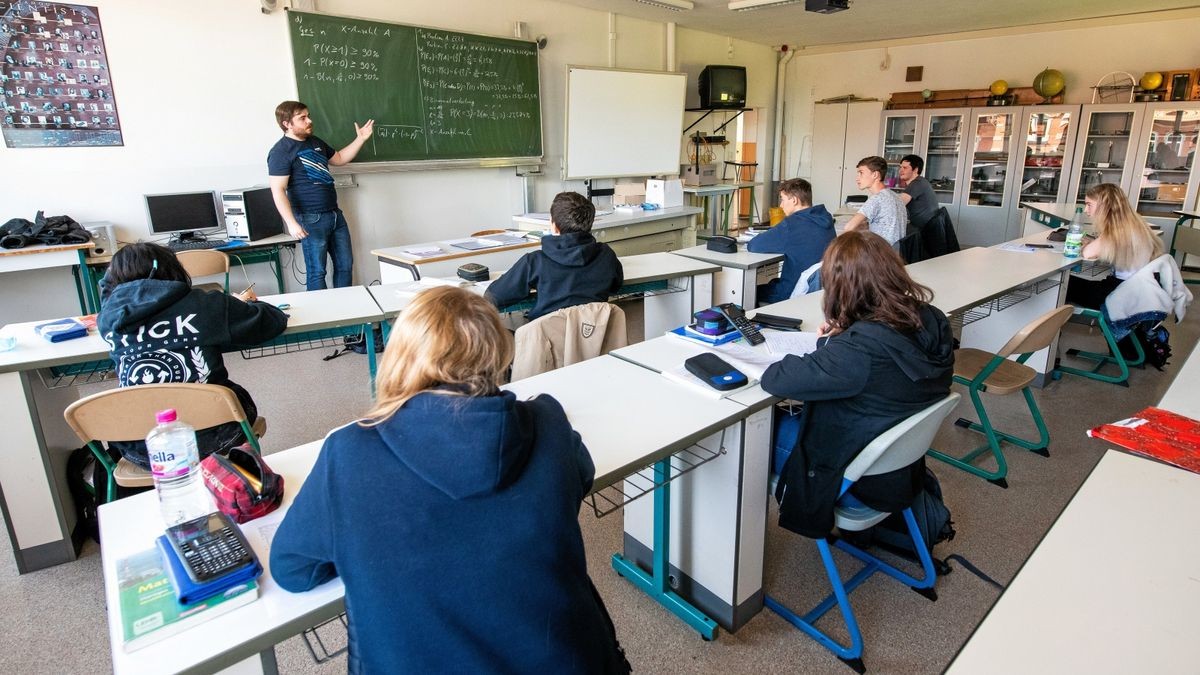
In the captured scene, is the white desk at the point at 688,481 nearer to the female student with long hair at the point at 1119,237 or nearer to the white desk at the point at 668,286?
the white desk at the point at 668,286

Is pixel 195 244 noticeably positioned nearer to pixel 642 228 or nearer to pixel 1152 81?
pixel 642 228

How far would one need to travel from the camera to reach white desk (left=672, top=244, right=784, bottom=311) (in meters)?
3.79

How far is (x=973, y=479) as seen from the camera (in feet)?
9.24

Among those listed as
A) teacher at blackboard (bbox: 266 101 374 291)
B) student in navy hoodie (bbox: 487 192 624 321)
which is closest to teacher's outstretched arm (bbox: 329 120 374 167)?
teacher at blackboard (bbox: 266 101 374 291)

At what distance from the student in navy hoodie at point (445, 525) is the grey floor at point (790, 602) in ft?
2.52

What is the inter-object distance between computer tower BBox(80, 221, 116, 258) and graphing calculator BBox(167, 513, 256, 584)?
3.55m

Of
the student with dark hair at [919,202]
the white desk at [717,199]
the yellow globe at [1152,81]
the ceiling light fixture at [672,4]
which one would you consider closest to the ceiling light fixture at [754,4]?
the ceiling light fixture at [672,4]

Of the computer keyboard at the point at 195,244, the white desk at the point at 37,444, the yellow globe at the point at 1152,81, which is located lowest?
the white desk at the point at 37,444

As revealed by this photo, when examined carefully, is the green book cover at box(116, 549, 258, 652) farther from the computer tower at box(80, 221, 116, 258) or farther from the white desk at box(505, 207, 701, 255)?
the white desk at box(505, 207, 701, 255)

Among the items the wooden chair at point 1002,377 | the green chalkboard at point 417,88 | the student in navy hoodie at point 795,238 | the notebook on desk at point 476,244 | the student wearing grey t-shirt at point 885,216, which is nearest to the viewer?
the wooden chair at point 1002,377

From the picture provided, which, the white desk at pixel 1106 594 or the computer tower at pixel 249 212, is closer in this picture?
the white desk at pixel 1106 594

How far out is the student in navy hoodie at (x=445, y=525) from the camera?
35.8 inches

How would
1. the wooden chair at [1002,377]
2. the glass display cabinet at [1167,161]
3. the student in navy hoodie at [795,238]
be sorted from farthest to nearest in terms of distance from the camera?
the glass display cabinet at [1167,161] → the student in navy hoodie at [795,238] → the wooden chair at [1002,377]

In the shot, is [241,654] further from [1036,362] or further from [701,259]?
[1036,362]
